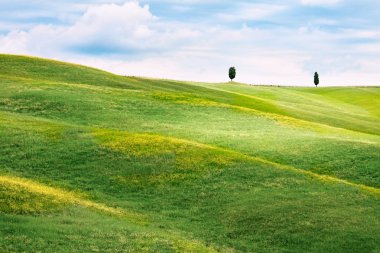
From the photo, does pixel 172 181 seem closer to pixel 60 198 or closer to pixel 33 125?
pixel 60 198

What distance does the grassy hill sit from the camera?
3117 cm

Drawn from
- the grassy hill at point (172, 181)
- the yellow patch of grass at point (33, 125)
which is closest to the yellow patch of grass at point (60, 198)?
the grassy hill at point (172, 181)

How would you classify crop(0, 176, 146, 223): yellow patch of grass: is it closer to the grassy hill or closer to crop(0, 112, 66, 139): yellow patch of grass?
the grassy hill

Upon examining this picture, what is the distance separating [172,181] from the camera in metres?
40.0

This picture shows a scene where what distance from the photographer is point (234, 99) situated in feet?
282

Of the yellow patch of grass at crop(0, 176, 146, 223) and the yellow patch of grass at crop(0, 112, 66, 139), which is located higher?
the yellow patch of grass at crop(0, 112, 66, 139)

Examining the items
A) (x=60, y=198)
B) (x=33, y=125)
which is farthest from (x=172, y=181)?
(x=33, y=125)

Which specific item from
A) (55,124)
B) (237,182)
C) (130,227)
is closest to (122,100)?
(55,124)

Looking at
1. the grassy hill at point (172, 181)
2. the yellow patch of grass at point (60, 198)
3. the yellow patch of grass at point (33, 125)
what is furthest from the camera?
the yellow patch of grass at point (33, 125)

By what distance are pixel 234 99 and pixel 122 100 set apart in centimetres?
2318

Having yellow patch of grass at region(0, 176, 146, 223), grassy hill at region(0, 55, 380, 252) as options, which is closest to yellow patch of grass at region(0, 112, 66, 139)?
grassy hill at region(0, 55, 380, 252)

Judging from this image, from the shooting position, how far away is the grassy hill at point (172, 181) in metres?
31.2

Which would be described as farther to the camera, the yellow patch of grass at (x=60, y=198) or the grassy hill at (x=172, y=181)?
the yellow patch of grass at (x=60, y=198)

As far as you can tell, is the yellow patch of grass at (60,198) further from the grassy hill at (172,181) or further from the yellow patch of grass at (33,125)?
the yellow patch of grass at (33,125)
